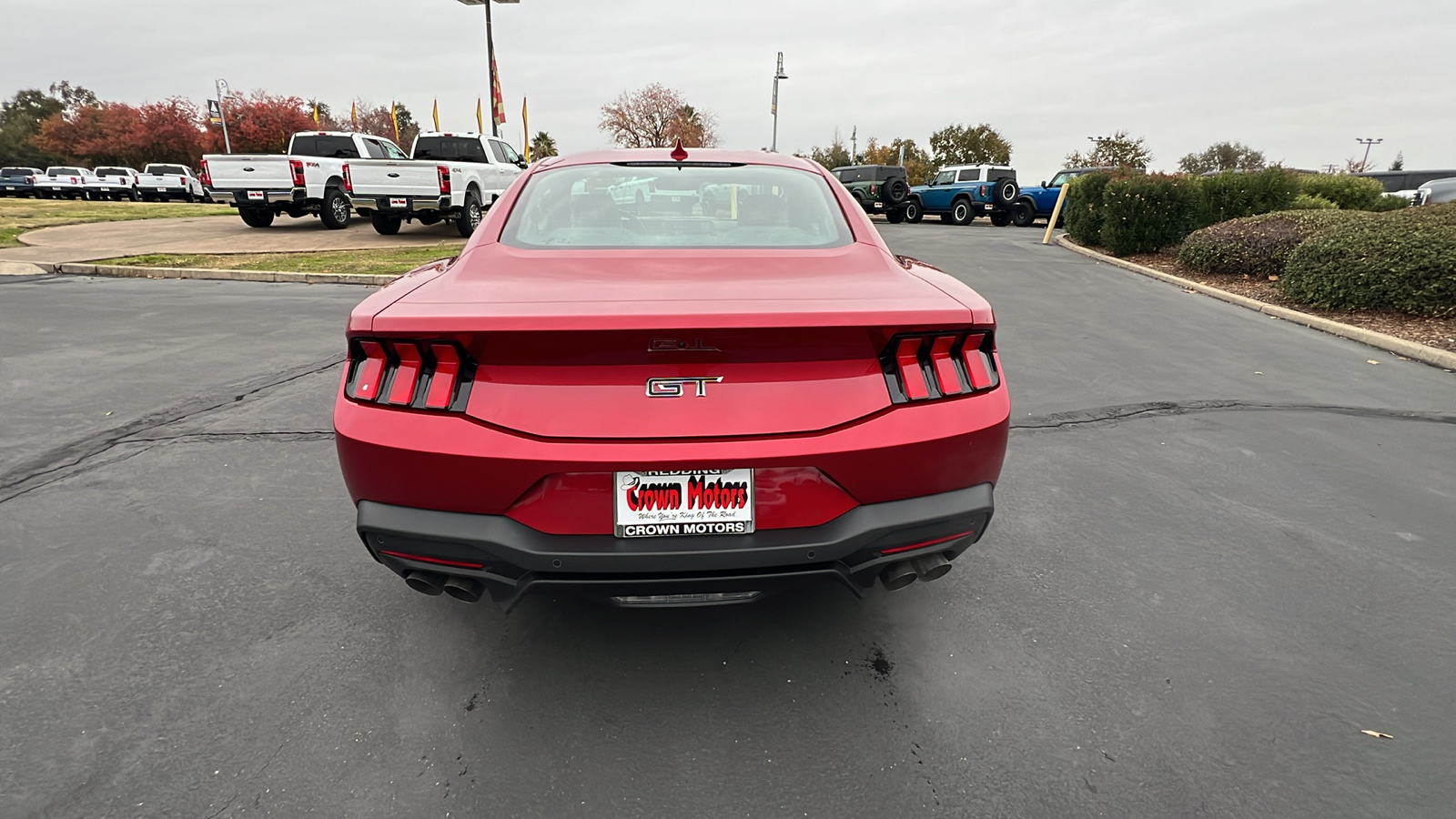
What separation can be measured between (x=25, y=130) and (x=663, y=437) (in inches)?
3776

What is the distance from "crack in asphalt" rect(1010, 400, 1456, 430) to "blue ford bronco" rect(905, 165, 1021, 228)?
21.8 metres

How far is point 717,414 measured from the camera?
2.03 meters

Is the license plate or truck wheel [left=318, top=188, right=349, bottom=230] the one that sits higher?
truck wheel [left=318, top=188, right=349, bottom=230]

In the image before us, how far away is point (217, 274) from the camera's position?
11336 millimetres

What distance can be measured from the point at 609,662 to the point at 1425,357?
823cm

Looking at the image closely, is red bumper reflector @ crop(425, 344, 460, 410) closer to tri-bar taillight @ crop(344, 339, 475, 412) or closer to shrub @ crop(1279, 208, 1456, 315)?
tri-bar taillight @ crop(344, 339, 475, 412)

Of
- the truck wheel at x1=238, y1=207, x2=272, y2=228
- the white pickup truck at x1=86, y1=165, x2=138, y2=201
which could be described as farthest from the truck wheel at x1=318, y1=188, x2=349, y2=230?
the white pickup truck at x1=86, y1=165, x2=138, y2=201

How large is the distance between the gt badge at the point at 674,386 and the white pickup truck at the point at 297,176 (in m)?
16.6

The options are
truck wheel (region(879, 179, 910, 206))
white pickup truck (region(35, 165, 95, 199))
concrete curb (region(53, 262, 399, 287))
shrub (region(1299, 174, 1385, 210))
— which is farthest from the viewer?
white pickup truck (region(35, 165, 95, 199))

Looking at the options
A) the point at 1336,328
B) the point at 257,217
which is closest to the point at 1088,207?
the point at 1336,328

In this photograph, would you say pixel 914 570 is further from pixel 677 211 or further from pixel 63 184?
pixel 63 184

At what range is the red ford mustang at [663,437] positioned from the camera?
1996 mm

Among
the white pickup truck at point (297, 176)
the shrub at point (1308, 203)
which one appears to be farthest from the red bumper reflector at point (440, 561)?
the white pickup truck at point (297, 176)

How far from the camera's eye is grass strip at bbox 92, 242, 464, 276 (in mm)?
11586
